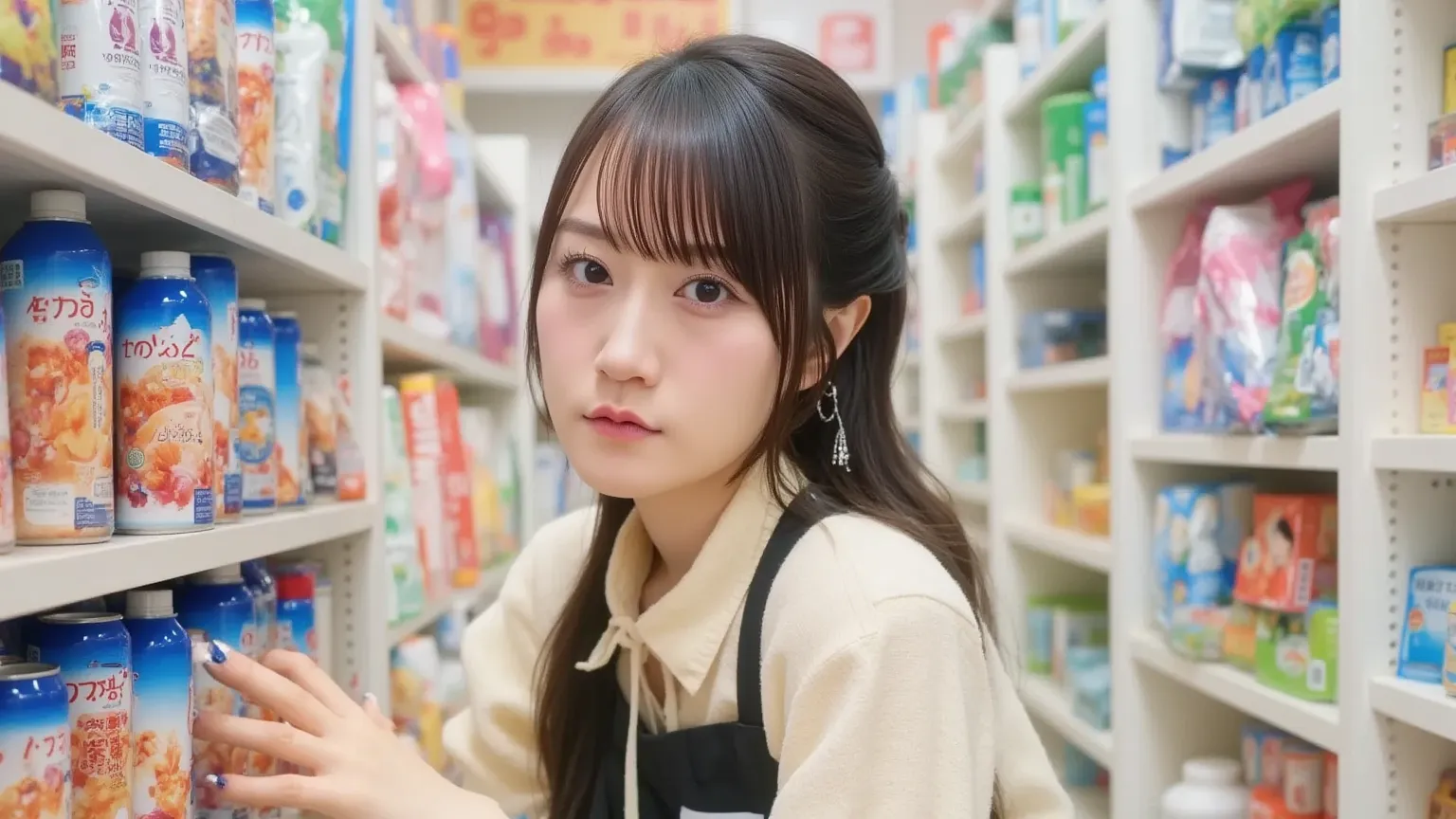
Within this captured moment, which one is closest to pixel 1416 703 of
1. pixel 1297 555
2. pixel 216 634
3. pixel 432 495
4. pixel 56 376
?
pixel 1297 555

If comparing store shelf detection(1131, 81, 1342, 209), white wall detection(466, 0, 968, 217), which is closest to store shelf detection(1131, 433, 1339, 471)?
store shelf detection(1131, 81, 1342, 209)

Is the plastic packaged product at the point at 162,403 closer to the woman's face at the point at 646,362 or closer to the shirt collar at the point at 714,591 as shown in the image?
the woman's face at the point at 646,362

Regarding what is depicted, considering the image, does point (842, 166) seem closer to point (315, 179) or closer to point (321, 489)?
point (315, 179)

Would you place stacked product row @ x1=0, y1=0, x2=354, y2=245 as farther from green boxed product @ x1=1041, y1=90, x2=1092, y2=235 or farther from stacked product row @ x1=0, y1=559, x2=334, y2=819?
green boxed product @ x1=1041, y1=90, x2=1092, y2=235

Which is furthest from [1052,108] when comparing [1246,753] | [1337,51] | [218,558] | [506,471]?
[218,558]

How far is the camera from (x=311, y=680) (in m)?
1.11

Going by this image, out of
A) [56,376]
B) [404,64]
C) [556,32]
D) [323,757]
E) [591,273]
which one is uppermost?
[556,32]

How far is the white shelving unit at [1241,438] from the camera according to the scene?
54.8 inches

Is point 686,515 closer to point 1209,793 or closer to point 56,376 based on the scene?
point 56,376

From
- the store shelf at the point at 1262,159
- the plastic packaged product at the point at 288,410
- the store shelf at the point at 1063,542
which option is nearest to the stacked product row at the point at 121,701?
the plastic packaged product at the point at 288,410

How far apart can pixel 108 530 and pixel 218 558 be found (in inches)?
5.9

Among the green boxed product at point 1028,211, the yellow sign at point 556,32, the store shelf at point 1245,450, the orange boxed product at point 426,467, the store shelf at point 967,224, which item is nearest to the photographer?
the store shelf at point 1245,450

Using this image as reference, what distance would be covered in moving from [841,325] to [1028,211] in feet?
5.83

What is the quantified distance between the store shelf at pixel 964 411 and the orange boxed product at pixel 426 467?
1.55 m
